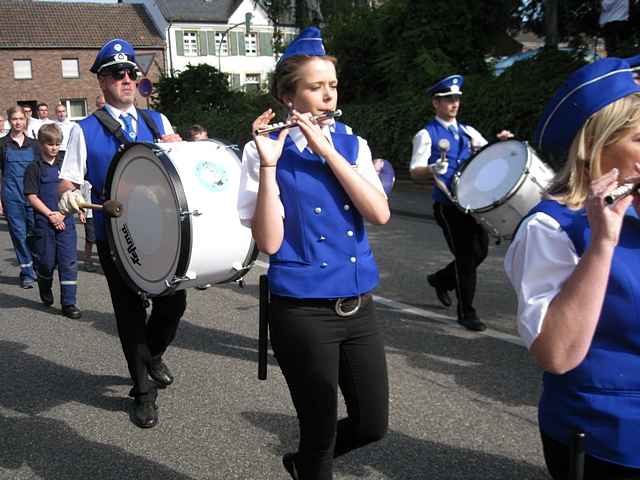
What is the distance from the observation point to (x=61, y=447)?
3734 millimetres

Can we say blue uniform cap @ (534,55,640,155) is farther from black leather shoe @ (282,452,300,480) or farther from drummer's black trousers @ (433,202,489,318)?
drummer's black trousers @ (433,202,489,318)

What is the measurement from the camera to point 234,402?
13.9ft

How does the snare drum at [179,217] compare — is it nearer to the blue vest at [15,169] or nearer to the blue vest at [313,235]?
the blue vest at [313,235]

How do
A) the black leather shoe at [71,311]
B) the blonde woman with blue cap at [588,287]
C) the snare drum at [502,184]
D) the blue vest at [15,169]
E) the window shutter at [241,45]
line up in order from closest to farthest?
the blonde woman with blue cap at [588,287]
the snare drum at [502,184]
the black leather shoe at [71,311]
the blue vest at [15,169]
the window shutter at [241,45]

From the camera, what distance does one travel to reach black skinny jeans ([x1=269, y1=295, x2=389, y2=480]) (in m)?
2.46

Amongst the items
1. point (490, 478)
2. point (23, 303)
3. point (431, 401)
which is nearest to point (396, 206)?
point (23, 303)

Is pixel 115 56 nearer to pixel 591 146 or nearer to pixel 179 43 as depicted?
pixel 591 146

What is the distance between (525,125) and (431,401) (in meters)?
9.38

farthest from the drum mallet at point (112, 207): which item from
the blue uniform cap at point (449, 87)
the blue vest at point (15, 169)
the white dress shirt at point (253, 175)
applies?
the blue vest at point (15, 169)

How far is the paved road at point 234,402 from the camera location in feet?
11.3

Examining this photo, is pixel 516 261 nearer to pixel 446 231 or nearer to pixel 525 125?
pixel 446 231

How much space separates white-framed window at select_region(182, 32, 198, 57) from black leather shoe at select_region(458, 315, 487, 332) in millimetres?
53588

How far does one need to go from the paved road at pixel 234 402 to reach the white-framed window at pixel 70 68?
4788cm

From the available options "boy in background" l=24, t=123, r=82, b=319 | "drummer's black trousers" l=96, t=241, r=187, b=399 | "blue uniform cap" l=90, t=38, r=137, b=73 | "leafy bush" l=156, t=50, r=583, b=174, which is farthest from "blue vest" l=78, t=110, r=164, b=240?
"leafy bush" l=156, t=50, r=583, b=174
